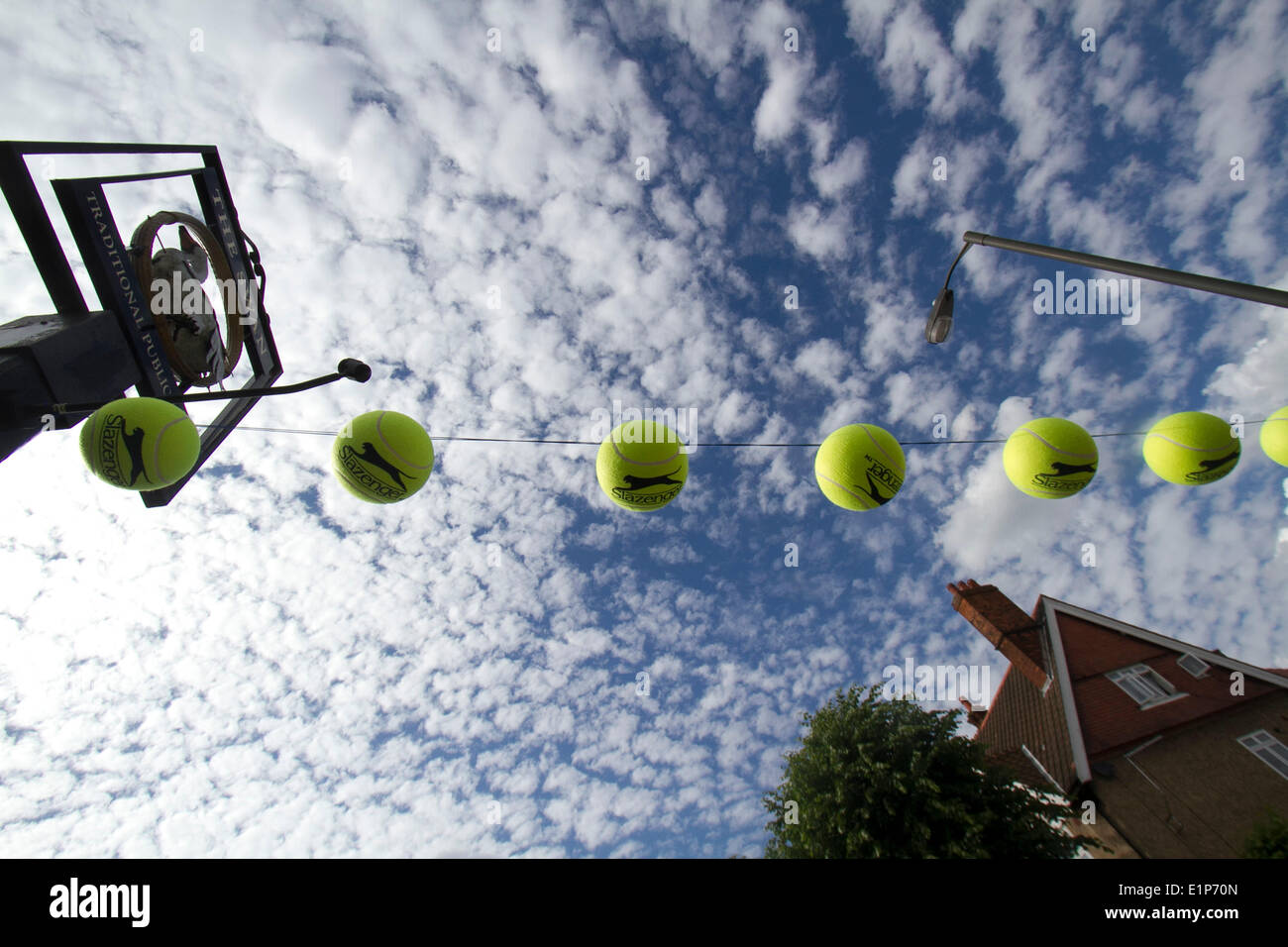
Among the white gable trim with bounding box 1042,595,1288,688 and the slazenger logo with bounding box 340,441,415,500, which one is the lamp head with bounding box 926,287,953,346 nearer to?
the slazenger logo with bounding box 340,441,415,500

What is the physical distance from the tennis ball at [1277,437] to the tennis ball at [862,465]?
409cm

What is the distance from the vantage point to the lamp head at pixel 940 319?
22.1ft

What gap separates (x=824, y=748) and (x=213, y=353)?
1465 centimetres

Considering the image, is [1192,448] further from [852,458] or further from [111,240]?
[111,240]

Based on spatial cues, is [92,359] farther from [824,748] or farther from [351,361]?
Answer: [824,748]

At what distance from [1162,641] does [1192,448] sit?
61.0 feet

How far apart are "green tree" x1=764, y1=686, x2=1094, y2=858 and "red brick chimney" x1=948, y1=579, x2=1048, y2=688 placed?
7601 mm

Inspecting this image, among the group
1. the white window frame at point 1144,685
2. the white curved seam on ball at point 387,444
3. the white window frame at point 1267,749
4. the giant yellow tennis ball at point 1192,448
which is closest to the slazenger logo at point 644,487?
the white curved seam on ball at point 387,444

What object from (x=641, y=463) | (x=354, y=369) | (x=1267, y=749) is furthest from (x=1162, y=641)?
(x=354, y=369)

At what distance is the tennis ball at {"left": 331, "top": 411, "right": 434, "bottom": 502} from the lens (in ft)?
18.4

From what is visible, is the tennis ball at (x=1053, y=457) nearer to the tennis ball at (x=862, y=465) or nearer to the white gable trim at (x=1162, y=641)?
the tennis ball at (x=862, y=465)

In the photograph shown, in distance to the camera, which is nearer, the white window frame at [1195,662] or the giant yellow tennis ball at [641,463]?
the giant yellow tennis ball at [641,463]
